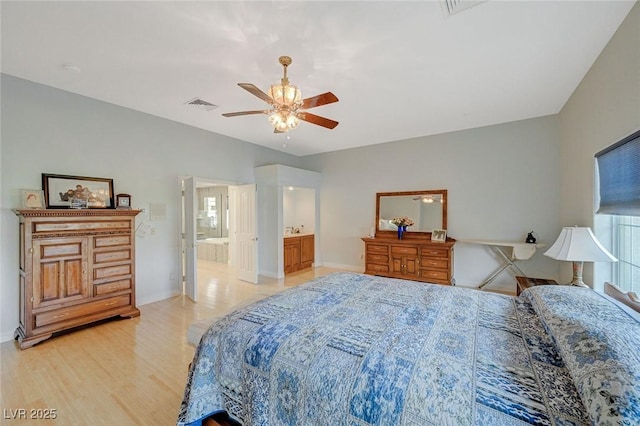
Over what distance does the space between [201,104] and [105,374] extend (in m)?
3.15

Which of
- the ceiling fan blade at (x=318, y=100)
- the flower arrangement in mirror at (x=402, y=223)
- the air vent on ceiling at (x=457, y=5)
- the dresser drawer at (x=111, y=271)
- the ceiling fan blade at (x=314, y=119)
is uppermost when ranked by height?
the air vent on ceiling at (x=457, y=5)

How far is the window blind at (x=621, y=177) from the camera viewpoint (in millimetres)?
1784

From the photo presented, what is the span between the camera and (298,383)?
1152 millimetres

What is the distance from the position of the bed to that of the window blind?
0.90m

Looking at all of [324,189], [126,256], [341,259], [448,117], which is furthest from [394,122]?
[126,256]

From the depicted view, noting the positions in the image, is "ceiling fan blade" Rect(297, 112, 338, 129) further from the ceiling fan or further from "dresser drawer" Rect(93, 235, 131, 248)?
"dresser drawer" Rect(93, 235, 131, 248)

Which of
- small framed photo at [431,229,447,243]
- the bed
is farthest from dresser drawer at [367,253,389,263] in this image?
the bed

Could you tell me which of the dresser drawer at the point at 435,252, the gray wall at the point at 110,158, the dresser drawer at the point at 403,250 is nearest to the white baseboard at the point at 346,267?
the dresser drawer at the point at 403,250

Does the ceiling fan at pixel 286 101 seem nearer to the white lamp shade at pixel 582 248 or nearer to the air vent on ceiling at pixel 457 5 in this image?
the air vent on ceiling at pixel 457 5

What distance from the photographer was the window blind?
1784 millimetres

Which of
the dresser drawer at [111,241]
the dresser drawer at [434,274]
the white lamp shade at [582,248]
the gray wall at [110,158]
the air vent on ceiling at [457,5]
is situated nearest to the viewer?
the air vent on ceiling at [457,5]

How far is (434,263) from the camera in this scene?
445cm

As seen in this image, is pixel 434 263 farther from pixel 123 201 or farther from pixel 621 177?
pixel 123 201

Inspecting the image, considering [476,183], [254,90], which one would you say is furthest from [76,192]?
[476,183]
